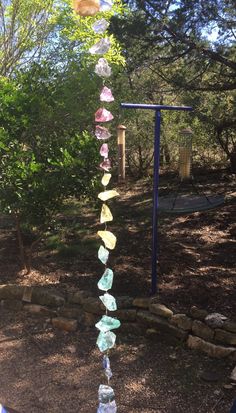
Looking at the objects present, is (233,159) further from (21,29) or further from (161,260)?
(161,260)

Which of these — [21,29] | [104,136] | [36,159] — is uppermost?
[21,29]

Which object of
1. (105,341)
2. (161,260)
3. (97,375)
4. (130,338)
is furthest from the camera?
(161,260)

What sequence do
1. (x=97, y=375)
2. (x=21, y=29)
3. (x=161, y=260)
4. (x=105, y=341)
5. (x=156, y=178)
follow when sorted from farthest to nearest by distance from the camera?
(x=21, y=29) → (x=161, y=260) → (x=156, y=178) → (x=97, y=375) → (x=105, y=341)

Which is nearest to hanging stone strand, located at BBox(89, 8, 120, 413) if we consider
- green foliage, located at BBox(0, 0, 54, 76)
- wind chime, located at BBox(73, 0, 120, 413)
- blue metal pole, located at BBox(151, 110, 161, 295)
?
wind chime, located at BBox(73, 0, 120, 413)

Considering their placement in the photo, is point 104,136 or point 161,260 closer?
point 104,136

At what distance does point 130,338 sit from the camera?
3393 millimetres

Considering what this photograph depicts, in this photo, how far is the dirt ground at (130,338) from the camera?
269cm

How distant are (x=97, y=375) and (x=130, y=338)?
1.70ft

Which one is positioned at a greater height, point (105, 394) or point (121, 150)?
point (121, 150)

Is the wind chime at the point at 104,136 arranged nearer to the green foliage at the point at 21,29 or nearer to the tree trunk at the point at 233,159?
the green foliage at the point at 21,29

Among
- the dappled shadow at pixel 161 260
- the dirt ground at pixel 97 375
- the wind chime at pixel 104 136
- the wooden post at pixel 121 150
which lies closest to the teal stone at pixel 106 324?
the wind chime at pixel 104 136

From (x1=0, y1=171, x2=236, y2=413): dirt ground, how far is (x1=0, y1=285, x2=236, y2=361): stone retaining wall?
0.28 ft

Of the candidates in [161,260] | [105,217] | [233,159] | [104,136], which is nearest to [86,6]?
[104,136]

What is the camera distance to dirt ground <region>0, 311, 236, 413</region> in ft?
8.63
